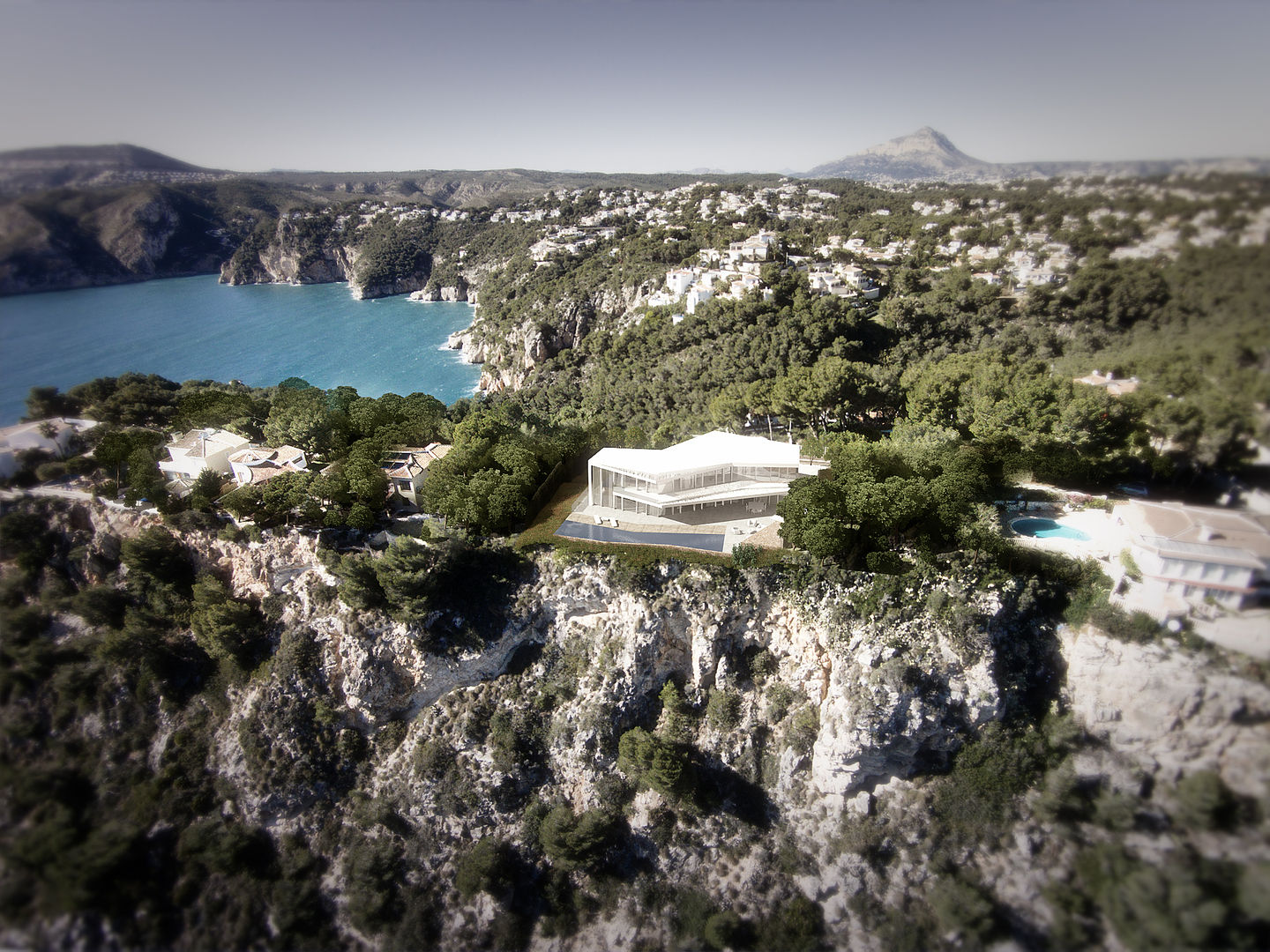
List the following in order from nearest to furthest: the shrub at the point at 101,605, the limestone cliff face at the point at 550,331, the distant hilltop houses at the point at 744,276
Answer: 1. the shrub at the point at 101,605
2. the distant hilltop houses at the point at 744,276
3. the limestone cliff face at the point at 550,331

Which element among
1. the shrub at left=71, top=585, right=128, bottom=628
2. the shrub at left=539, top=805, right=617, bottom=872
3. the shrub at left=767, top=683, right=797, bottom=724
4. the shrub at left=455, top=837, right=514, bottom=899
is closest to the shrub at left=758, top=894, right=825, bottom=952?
the shrub at left=767, top=683, right=797, bottom=724

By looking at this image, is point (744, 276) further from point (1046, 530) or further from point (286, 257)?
point (286, 257)

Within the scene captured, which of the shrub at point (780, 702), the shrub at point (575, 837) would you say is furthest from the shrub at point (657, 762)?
the shrub at point (780, 702)

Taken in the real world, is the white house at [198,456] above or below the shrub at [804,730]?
above

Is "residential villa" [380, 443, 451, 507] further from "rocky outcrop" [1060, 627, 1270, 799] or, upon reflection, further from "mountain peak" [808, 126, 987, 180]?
"mountain peak" [808, 126, 987, 180]

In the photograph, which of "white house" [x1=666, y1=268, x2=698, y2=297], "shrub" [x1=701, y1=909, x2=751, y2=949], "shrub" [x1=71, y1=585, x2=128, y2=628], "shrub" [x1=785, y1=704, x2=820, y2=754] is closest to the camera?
"shrub" [x1=701, y1=909, x2=751, y2=949]

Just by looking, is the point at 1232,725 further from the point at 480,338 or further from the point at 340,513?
the point at 480,338

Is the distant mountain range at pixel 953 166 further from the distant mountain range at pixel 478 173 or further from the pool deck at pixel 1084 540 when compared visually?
the pool deck at pixel 1084 540

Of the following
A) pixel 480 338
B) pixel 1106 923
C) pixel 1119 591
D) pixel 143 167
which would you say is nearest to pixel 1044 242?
pixel 1119 591
